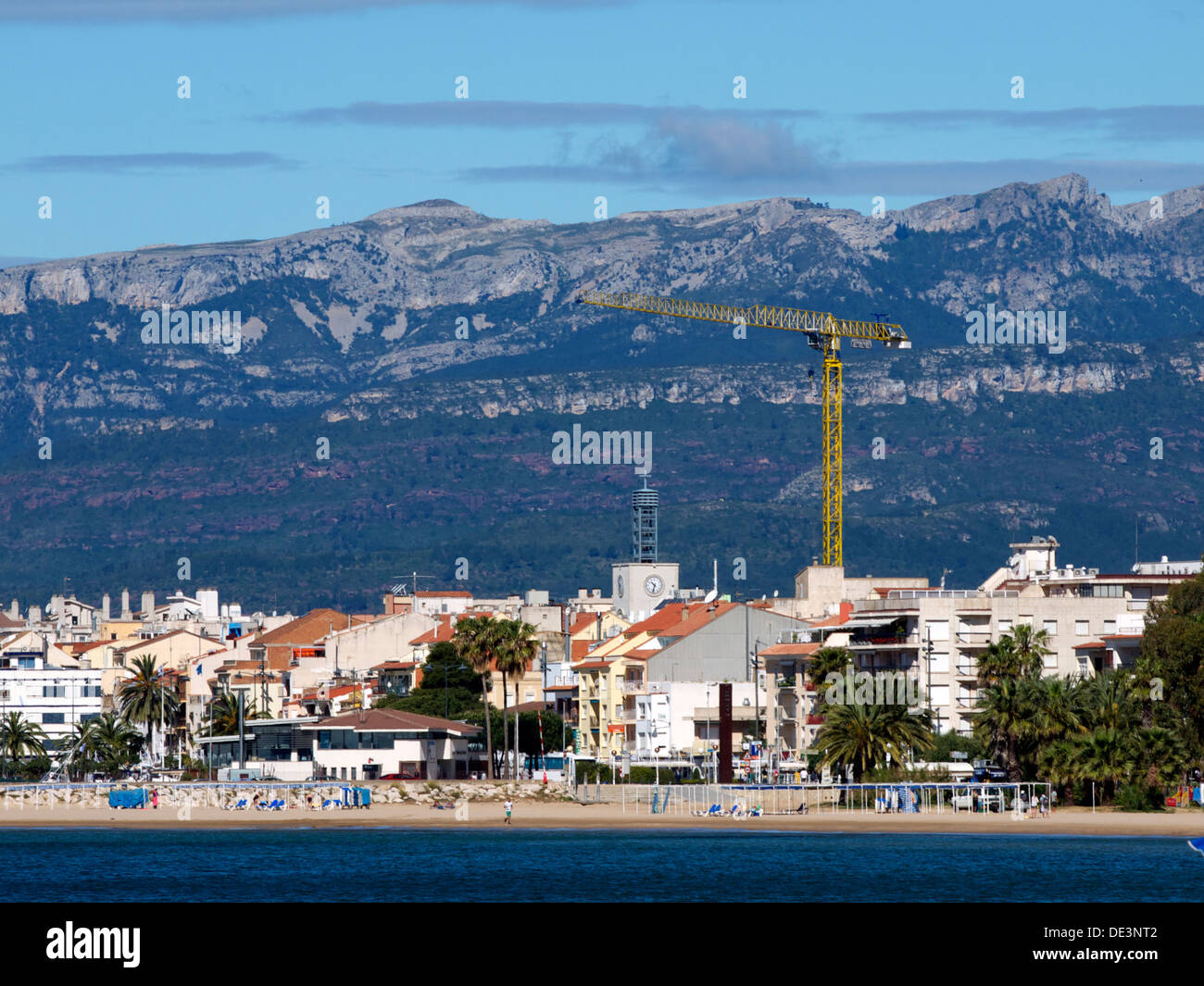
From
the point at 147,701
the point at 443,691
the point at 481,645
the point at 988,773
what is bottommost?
the point at 988,773

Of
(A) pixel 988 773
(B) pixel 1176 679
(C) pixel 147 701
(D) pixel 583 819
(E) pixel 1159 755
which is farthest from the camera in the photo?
(C) pixel 147 701

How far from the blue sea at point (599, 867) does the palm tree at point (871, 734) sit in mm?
6058

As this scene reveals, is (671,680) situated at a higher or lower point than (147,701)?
higher

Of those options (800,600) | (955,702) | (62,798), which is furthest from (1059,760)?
(800,600)

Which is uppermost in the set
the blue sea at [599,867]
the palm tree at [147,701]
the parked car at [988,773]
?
the palm tree at [147,701]

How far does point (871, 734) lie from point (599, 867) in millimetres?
23226

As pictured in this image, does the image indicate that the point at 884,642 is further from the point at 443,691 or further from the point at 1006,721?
the point at 443,691

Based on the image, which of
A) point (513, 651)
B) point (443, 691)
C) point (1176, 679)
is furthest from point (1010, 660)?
point (443, 691)

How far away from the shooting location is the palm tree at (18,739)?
6614 inches

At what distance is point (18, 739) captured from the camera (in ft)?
550

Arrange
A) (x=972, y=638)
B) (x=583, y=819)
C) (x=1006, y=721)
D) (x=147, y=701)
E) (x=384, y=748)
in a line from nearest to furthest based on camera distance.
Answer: (x=1006, y=721)
(x=583, y=819)
(x=972, y=638)
(x=384, y=748)
(x=147, y=701)

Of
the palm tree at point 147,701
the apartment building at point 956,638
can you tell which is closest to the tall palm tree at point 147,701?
the palm tree at point 147,701

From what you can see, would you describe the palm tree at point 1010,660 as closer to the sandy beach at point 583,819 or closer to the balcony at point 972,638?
the sandy beach at point 583,819
